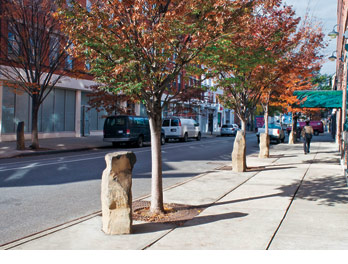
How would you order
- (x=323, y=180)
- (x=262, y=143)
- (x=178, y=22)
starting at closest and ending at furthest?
(x=178, y=22), (x=323, y=180), (x=262, y=143)

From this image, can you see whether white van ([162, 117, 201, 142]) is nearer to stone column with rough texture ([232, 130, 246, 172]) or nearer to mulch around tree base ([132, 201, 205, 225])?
stone column with rough texture ([232, 130, 246, 172])

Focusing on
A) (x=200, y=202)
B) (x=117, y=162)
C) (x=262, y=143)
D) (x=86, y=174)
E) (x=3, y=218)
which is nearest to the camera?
(x=117, y=162)

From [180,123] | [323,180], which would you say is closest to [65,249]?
[323,180]

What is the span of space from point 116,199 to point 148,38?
2.70 m

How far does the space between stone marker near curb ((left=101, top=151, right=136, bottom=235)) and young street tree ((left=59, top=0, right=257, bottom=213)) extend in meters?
1.22

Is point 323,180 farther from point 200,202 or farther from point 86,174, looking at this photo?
point 86,174

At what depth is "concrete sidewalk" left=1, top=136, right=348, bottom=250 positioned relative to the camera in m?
4.75

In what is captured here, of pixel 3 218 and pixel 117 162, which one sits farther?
pixel 3 218

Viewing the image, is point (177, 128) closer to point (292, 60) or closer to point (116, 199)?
point (292, 60)

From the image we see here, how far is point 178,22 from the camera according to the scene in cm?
649

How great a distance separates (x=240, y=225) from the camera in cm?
558

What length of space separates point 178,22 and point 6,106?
64.9ft

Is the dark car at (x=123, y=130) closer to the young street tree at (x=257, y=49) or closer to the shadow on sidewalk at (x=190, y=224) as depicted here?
the young street tree at (x=257, y=49)

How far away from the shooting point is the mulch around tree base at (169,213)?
5.98 m
